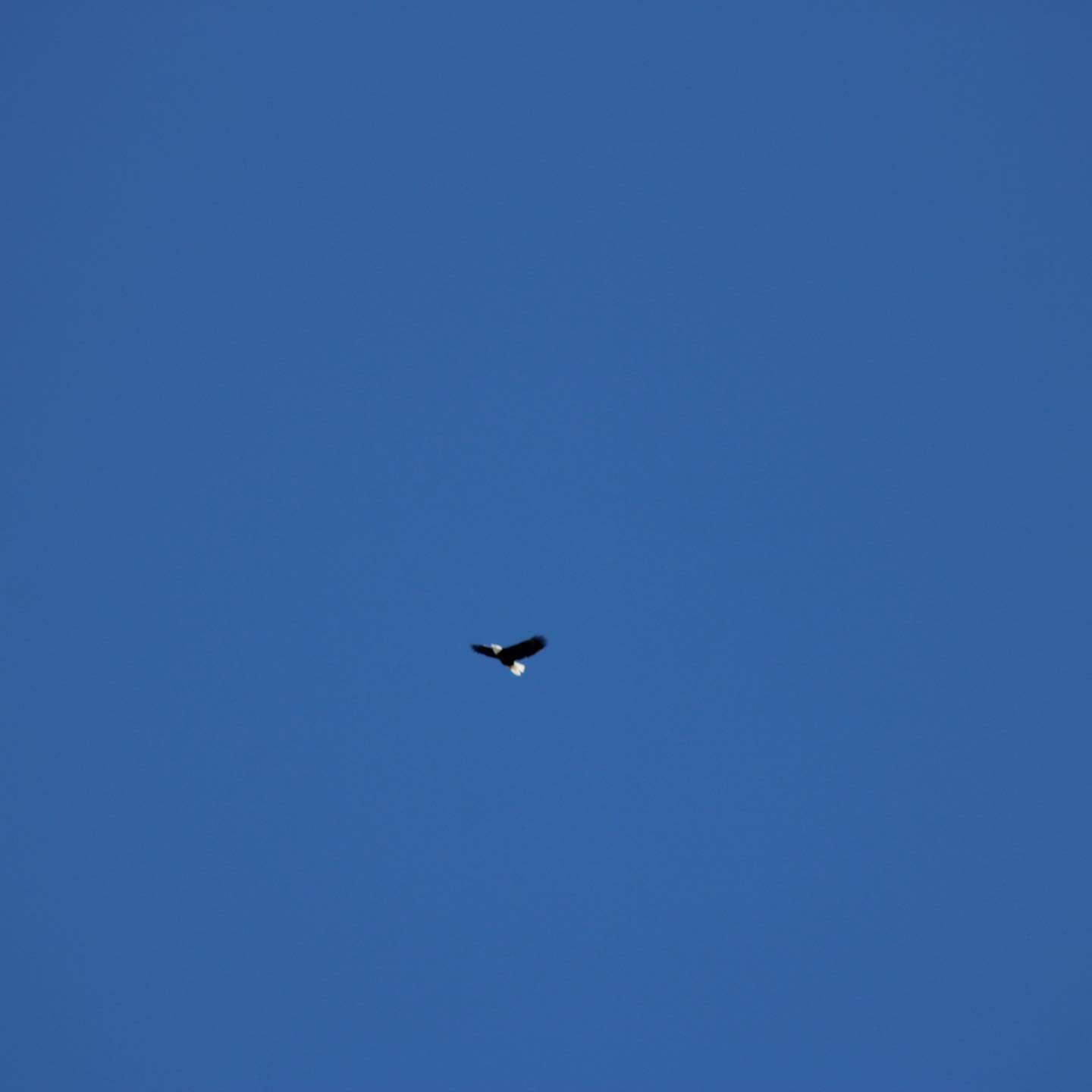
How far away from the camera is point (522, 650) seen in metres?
40.9

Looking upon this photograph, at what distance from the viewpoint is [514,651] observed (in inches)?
1625

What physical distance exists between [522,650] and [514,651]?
1.40 ft

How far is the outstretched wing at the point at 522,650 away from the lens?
40000mm

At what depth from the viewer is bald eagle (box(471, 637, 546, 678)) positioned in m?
40.1

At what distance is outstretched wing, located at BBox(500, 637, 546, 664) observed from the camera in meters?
40.0

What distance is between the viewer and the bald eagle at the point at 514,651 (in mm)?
40125

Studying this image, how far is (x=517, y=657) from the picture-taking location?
41812 mm
